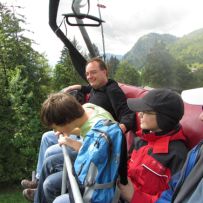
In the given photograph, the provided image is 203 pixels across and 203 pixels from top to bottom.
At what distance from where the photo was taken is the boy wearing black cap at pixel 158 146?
7.29 feet

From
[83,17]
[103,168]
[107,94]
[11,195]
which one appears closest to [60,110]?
[103,168]

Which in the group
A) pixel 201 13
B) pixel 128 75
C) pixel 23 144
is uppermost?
pixel 201 13

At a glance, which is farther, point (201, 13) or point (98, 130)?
point (201, 13)

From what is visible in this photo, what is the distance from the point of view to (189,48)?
9.09 feet

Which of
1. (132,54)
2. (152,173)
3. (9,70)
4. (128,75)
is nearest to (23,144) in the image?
(9,70)

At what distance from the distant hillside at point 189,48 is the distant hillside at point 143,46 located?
64 millimetres

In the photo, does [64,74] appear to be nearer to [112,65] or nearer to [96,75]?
[112,65]

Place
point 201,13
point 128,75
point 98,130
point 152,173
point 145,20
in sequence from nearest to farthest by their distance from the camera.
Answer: point 98,130
point 152,173
point 201,13
point 145,20
point 128,75

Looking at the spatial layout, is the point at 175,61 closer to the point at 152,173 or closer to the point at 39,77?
the point at 152,173

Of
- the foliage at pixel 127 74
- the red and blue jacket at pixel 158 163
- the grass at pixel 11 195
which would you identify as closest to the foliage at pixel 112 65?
the foliage at pixel 127 74

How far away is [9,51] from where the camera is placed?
606cm

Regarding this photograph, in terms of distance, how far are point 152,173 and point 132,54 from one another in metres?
1.56

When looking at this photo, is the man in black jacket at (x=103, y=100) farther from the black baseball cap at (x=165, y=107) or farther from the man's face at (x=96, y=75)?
the black baseball cap at (x=165, y=107)

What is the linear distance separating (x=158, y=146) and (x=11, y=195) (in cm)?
414
